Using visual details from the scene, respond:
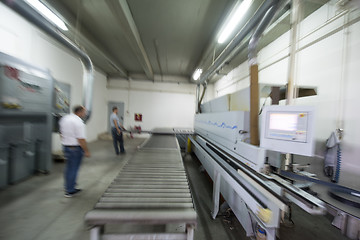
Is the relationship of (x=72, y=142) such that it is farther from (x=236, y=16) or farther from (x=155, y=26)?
(x=236, y=16)

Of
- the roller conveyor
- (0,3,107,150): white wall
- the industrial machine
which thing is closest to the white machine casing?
the roller conveyor

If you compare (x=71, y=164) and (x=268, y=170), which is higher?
(x=268, y=170)

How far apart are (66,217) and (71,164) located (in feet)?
2.33

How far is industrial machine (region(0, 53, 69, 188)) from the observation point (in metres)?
2.13

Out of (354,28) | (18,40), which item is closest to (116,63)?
(18,40)

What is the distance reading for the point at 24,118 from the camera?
2521 millimetres

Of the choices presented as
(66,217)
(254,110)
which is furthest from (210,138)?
(66,217)

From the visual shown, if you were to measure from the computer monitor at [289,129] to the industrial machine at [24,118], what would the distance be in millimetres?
3611

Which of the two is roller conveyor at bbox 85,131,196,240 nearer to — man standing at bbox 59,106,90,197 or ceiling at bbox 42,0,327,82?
man standing at bbox 59,106,90,197

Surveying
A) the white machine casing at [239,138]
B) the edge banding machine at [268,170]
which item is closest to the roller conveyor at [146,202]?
the edge banding machine at [268,170]

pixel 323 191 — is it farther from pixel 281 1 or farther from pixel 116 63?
pixel 116 63

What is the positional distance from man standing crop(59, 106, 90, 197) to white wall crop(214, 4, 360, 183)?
3.31 meters

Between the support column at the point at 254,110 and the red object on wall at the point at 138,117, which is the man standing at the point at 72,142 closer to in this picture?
the support column at the point at 254,110

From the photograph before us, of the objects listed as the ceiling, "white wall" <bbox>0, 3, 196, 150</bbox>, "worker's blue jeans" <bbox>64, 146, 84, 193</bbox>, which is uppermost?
the ceiling
